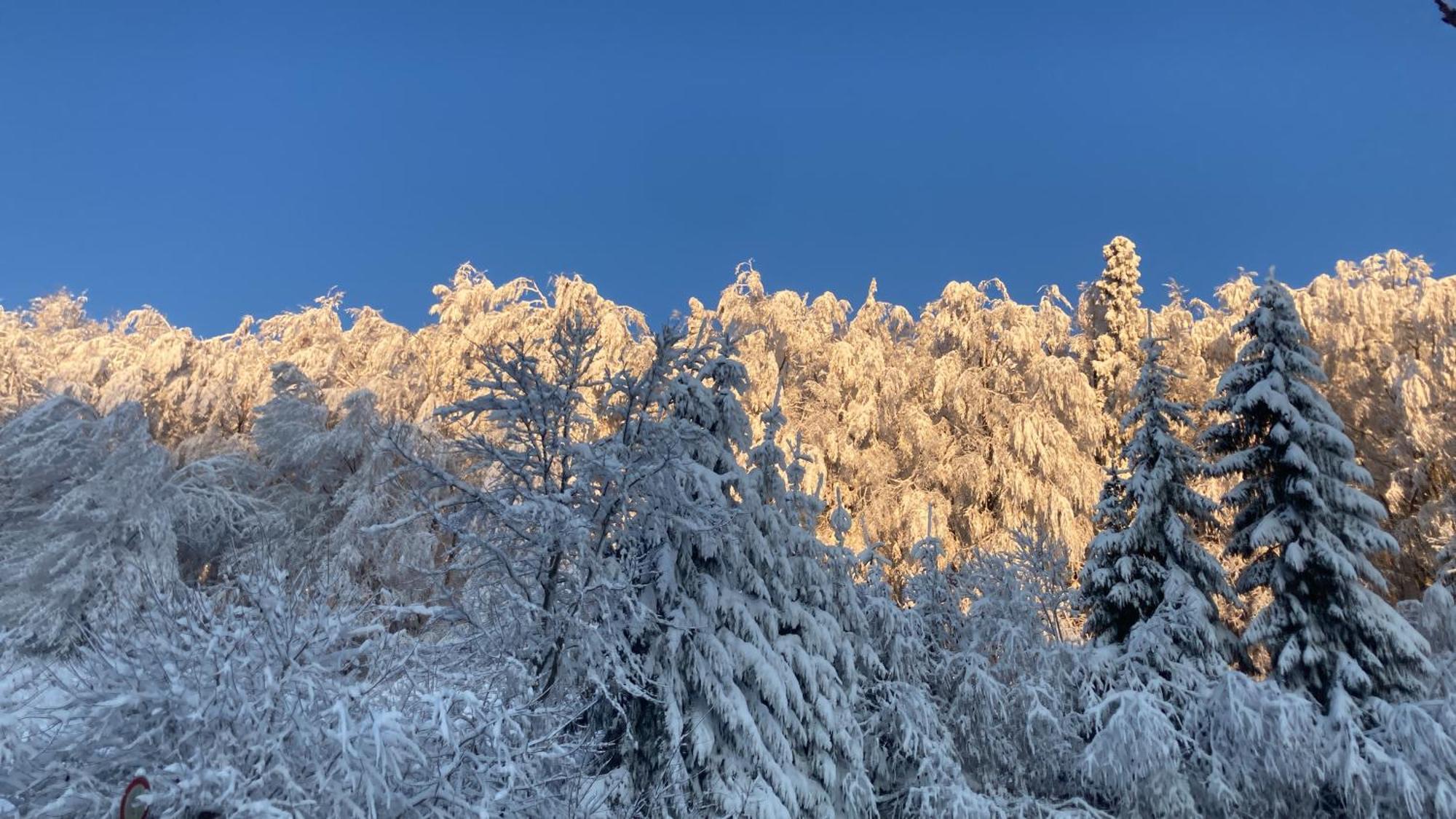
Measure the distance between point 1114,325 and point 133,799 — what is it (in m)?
23.1

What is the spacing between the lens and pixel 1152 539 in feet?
37.1

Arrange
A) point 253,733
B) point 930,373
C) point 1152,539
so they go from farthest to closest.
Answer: point 930,373, point 1152,539, point 253,733

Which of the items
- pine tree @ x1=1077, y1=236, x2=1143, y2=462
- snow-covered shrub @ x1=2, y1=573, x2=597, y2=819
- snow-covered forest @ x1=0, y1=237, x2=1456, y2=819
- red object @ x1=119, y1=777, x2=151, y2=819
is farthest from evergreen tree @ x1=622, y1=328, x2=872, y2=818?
pine tree @ x1=1077, y1=236, x2=1143, y2=462

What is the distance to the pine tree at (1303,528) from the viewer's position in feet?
33.8

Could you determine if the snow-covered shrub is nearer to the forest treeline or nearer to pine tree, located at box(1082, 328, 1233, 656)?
pine tree, located at box(1082, 328, 1233, 656)

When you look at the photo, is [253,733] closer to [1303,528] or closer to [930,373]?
[1303,528]

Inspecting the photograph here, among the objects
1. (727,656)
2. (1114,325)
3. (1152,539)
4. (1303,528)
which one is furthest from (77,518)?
(1114,325)

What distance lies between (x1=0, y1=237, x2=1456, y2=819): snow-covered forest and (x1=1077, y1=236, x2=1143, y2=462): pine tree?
424mm

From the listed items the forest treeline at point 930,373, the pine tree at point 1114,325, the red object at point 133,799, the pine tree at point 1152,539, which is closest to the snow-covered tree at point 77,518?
the forest treeline at point 930,373

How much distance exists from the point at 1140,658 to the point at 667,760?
6280mm

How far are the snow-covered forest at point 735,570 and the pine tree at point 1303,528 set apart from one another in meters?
0.05

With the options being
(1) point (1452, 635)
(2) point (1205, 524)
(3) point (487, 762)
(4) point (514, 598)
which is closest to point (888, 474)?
(2) point (1205, 524)

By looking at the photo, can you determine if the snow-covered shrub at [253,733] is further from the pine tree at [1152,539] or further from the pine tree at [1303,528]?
the pine tree at [1303,528]

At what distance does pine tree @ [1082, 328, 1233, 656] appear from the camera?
1116cm
